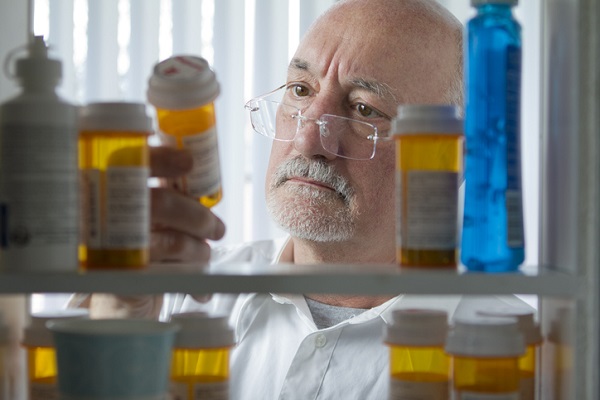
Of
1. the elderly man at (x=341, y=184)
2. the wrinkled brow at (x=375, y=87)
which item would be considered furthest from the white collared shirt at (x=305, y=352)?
the wrinkled brow at (x=375, y=87)

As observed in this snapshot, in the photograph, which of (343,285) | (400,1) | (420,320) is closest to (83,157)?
(343,285)

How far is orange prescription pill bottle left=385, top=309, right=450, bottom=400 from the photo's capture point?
823mm

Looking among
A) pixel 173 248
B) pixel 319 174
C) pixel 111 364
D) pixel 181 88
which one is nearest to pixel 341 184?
pixel 319 174

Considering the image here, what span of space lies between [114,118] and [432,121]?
344mm

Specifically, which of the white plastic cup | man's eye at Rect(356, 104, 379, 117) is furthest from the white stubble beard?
the white plastic cup

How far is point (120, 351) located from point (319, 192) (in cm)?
89

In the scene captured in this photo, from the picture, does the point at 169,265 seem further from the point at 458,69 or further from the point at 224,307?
the point at 458,69

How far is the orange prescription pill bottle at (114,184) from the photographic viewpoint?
2.50 feet

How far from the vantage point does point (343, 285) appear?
0.74 metres

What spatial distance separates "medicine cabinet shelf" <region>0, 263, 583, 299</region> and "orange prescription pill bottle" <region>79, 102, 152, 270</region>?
1.3 inches

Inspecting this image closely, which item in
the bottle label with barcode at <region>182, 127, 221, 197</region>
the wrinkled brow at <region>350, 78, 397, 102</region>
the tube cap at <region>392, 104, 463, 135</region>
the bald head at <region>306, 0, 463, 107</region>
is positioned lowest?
the bottle label with barcode at <region>182, 127, 221, 197</region>

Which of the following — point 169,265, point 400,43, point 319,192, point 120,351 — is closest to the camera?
point 120,351

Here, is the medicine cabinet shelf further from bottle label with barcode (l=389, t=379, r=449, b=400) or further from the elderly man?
the elderly man

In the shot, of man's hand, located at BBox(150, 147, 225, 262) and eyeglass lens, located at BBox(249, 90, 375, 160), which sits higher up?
eyeglass lens, located at BBox(249, 90, 375, 160)
